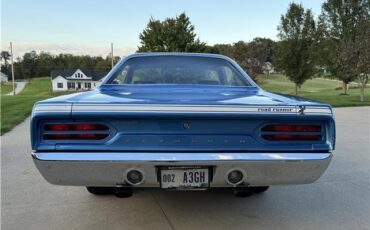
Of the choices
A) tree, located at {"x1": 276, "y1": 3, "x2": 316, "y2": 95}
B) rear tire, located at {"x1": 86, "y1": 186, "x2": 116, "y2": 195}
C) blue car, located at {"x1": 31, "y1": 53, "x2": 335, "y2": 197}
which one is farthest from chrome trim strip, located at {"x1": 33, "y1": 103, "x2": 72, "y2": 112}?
tree, located at {"x1": 276, "y1": 3, "x2": 316, "y2": 95}

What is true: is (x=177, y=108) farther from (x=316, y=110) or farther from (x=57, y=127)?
(x=316, y=110)

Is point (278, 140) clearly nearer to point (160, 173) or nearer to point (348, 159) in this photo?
point (160, 173)

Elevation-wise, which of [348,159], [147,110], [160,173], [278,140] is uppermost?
[147,110]

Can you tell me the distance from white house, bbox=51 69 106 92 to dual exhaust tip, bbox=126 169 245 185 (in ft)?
245

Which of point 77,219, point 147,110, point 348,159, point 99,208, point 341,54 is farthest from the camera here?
point 341,54

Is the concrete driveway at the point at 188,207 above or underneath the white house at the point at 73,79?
A: above

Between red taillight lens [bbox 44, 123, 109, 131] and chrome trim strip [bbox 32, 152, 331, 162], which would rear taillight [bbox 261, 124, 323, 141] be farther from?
red taillight lens [bbox 44, 123, 109, 131]

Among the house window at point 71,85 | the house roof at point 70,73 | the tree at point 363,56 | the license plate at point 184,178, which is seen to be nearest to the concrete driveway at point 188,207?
the license plate at point 184,178

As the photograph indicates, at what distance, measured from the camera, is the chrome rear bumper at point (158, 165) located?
8.19 ft

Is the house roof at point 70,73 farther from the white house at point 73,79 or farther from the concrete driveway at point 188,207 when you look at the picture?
the concrete driveway at point 188,207

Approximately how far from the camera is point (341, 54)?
1861 cm

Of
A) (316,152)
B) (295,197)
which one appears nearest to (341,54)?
(295,197)

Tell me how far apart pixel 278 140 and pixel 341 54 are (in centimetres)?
1770

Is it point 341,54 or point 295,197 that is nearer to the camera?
point 295,197
